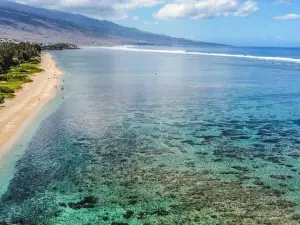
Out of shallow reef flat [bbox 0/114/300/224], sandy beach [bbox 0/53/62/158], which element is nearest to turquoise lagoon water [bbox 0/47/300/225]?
shallow reef flat [bbox 0/114/300/224]

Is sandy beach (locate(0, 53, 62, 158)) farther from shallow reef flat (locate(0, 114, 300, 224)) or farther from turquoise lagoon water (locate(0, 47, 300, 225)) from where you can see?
shallow reef flat (locate(0, 114, 300, 224))

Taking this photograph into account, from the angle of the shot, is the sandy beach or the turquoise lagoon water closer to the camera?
the turquoise lagoon water

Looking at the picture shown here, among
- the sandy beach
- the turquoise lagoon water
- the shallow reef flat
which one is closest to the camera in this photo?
the shallow reef flat

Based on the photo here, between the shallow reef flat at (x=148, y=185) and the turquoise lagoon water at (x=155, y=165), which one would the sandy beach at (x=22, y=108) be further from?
the shallow reef flat at (x=148, y=185)

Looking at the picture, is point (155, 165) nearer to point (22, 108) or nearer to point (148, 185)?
point (148, 185)

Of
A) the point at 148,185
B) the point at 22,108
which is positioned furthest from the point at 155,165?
the point at 22,108

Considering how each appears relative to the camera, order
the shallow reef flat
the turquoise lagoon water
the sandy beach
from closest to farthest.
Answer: the shallow reef flat < the turquoise lagoon water < the sandy beach

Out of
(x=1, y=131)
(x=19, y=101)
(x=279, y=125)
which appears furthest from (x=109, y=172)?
(x=19, y=101)
